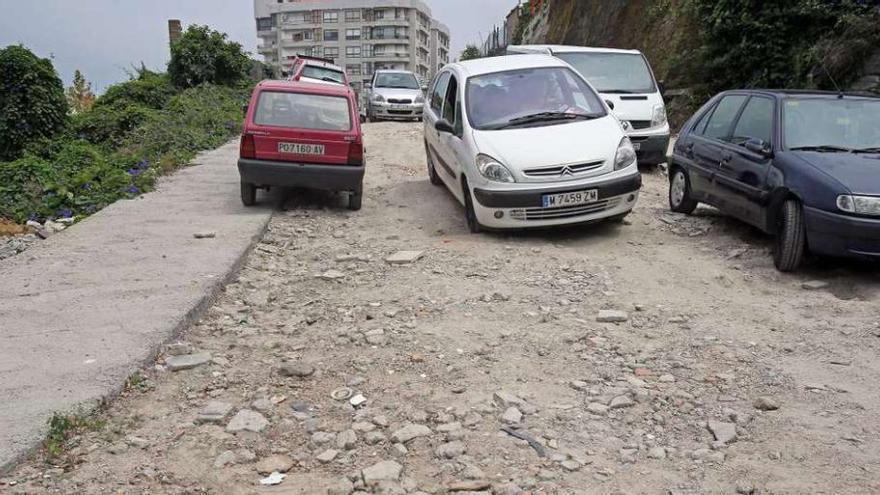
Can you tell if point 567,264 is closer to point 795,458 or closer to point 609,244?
point 609,244

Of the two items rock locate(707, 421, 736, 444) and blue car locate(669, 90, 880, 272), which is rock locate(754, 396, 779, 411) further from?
blue car locate(669, 90, 880, 272)

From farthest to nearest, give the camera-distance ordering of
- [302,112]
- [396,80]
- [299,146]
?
[396,80], [302,112], [299,146]

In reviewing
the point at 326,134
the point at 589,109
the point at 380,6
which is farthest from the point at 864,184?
the point at 380,6

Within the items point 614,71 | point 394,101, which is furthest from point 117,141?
point 614,71

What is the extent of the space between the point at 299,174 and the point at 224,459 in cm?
615

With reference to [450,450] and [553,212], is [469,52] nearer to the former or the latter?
[553,212]

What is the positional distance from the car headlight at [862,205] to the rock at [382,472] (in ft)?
14.9

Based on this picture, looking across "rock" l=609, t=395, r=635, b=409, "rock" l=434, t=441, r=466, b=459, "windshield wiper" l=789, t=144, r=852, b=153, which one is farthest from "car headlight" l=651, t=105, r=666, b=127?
"rock" l=434, t=441, r=466, b=459

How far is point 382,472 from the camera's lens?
137 inches

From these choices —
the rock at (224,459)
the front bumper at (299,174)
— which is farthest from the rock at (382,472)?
the front bumper at (299,174)

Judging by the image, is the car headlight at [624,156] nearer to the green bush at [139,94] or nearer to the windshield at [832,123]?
the windshield at [832,123]

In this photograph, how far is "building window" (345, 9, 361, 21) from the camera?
11150 cm

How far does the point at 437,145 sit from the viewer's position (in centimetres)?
1000

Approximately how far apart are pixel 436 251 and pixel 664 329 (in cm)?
285
